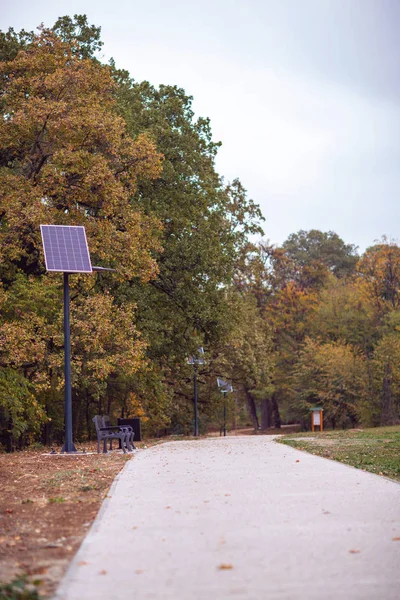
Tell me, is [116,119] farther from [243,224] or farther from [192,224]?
[243,224]

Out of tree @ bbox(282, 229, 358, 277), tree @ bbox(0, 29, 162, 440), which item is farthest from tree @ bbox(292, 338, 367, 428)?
tree @ bbox(0, 29, 162, 440)

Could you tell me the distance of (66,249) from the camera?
18.6 meters

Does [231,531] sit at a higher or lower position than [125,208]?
lower

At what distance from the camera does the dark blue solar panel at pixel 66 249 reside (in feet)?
59.9

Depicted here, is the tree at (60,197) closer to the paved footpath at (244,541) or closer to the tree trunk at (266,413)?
the paved footpath at (244,541)

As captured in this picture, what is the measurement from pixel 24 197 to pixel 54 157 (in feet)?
4.82

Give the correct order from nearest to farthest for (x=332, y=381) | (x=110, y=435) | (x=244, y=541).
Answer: (x=244, y=541) → (x=110, y=435) → (x=332, y=381)

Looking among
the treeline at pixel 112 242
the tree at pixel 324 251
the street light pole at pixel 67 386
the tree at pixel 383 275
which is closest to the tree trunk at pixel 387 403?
the treeline at pixel 112 242

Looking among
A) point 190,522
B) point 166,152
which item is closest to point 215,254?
point 166,152

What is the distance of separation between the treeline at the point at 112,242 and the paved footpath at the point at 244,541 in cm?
1195

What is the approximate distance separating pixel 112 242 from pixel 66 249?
434 cm

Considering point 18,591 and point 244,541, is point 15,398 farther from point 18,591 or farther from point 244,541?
point 18,591

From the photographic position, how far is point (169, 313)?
29141 mm

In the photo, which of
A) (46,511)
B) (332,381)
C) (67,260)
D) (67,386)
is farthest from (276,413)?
(46,511)
